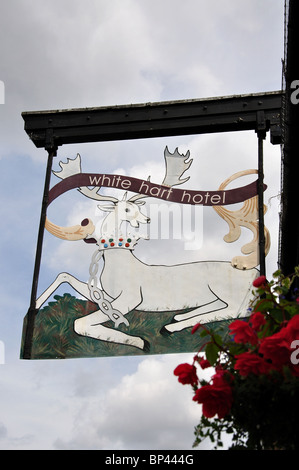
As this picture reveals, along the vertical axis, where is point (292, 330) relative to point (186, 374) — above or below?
above

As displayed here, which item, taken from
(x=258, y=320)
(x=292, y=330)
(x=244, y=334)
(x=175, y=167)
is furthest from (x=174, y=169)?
(x=292, y=330)

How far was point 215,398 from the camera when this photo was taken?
11.9 feet

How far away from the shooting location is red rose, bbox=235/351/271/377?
11.9 ft

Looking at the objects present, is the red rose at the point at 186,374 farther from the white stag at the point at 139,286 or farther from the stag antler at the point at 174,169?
the stag antler at the point at 174,169

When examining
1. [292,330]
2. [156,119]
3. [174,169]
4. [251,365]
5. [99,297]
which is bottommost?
[251,365]

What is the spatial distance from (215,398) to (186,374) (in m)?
0.31

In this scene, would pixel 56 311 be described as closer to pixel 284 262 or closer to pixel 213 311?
pixel 213 311

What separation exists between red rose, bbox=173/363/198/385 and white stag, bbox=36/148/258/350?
549 centimetres

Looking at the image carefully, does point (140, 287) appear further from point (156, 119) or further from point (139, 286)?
point (156, 119)

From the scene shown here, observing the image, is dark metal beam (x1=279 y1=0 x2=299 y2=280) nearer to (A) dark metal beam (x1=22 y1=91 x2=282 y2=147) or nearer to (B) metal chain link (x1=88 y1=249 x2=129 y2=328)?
(A) dark metal beam (x1=22 y1=91 x2=282 y2=147)

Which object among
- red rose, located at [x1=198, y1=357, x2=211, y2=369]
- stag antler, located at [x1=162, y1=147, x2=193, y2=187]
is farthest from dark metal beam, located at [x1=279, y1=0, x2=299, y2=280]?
red rose, located at [x1=198, y1=357, x2=211, y2=369]

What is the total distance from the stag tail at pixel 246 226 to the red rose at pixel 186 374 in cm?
601

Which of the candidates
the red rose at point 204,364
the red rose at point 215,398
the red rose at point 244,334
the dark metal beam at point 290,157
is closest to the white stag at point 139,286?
the dark metal beam at point 290,157
